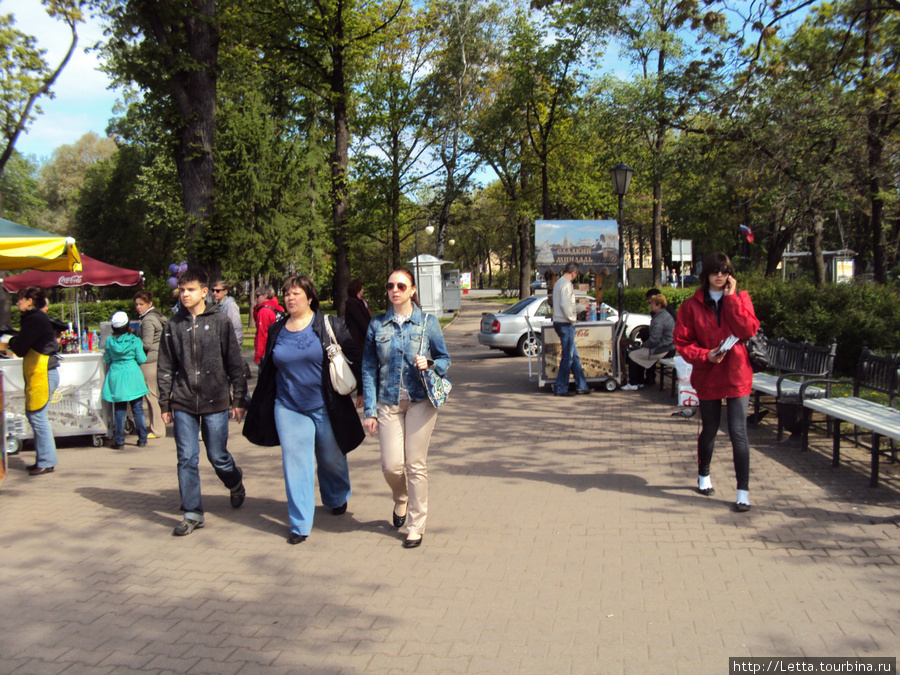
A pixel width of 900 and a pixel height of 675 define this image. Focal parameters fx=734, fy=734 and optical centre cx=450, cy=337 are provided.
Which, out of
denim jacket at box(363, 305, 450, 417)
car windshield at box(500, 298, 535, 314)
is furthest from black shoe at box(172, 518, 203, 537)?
car windshield at box(500, 298, 535, 314)

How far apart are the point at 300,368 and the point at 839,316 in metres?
9.79

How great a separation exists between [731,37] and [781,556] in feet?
28.6

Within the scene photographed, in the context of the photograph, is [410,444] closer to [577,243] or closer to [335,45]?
[577,243]

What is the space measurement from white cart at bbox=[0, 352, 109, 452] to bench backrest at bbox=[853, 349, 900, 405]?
863cm

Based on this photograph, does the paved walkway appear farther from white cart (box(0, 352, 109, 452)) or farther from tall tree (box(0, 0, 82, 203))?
tall tree (box(0, 0, 82, 203))

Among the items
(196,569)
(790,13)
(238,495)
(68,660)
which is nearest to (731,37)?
(790,13)

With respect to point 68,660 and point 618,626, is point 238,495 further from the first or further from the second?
point 618,626

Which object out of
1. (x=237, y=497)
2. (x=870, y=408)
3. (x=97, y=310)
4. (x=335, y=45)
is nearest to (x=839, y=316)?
(x=870, y=408)

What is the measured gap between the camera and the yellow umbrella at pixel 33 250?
847 centimetres

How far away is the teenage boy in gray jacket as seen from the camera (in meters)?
5.55

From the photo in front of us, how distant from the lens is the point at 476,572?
4.64 metres

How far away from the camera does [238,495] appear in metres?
6.22

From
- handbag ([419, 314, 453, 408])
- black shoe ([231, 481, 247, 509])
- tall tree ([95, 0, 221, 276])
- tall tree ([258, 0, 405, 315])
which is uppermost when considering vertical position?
tall tree ([258, 0, 405, 315])

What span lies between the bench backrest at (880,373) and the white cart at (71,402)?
8.63m
